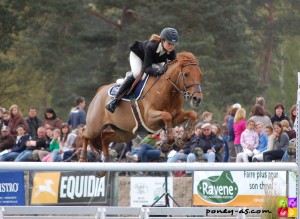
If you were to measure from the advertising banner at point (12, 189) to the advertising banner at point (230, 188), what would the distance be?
278 centimetres

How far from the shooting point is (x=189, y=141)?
12.7 m

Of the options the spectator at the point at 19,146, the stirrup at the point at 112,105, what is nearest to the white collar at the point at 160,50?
the stirrup at the point at 112,105

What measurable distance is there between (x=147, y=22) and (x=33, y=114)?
11.0 meters

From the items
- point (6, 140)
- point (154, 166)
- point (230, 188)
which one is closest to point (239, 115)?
point (230, 188)

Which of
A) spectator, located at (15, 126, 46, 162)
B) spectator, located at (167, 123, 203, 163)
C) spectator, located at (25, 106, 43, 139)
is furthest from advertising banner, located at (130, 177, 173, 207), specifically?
spectator, located at (25, 106, 43, 139)

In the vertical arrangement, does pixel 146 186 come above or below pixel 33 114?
below

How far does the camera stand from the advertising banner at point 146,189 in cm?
1377

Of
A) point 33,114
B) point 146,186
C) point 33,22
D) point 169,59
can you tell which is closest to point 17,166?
point 169,59

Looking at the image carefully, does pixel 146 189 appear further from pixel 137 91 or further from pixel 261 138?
pixel 137 91

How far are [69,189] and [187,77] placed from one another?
4552 mm

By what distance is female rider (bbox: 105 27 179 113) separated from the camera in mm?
10359

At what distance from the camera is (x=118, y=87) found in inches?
452

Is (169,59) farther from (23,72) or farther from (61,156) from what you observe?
(23,72)

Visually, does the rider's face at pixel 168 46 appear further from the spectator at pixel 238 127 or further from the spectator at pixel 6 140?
the spectator at pixel 6 140
